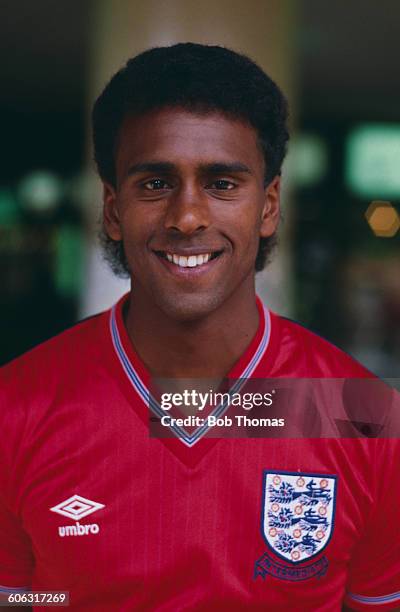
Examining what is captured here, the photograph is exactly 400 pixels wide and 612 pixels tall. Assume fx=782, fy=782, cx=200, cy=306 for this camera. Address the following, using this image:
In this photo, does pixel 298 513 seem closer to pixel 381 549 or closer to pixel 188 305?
pixel 381 549

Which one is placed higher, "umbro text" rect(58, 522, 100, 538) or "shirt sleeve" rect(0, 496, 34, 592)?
"umbro text" rect(58, 522, 100, 538)

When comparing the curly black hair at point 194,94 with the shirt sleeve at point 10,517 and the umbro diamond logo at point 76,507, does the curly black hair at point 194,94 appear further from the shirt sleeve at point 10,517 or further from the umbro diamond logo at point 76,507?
the umbro diamond logo at point 76,507

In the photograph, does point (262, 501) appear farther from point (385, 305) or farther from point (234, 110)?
point (385, 305)

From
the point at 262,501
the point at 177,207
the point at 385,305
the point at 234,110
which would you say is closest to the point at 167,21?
the point at 234,110

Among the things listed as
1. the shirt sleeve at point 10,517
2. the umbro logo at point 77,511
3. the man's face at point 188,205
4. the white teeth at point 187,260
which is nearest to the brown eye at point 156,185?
the man's face at point 188,205

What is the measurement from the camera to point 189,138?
1175 mm

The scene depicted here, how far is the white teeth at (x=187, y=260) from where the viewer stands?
1186 mm

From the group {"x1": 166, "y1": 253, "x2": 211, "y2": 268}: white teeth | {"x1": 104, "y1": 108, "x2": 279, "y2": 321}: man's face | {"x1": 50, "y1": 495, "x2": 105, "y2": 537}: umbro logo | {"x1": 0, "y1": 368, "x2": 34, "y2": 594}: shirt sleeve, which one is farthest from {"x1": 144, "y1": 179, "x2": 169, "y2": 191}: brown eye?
{"x1": 50, "y1": 495, "x2": 105, "y2": 537}: umbro logo

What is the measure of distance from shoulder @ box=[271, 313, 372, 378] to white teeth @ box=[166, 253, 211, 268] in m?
0.24

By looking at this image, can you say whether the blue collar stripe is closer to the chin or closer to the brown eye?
the chin

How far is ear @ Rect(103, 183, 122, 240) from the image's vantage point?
1.31 meters

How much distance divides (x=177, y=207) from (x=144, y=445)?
0.38m

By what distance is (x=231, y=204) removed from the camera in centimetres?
120

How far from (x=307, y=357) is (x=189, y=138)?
435 millimetres
